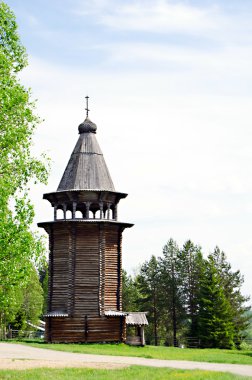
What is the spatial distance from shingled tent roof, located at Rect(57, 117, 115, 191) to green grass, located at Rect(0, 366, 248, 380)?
23.5 metres

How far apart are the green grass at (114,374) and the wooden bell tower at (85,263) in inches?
821

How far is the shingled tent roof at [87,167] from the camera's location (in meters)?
45.4

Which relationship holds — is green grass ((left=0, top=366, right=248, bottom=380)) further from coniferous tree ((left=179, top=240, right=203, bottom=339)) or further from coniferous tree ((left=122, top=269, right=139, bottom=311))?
coniferous tree ((left=122, top=269, right=139, bottom=311))

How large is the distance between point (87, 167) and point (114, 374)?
85.5 feet

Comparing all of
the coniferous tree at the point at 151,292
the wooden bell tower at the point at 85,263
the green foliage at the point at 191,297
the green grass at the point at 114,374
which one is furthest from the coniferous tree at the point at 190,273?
the green grass at the point at 114,374

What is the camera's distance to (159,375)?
2150 centimetres

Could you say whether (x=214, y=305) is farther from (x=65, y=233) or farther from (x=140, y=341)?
(x=65, y=233)

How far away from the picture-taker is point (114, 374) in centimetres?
2169

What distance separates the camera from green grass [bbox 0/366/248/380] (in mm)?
20703

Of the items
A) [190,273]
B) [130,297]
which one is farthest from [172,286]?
[130,297]

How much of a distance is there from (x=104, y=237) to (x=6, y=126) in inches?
884

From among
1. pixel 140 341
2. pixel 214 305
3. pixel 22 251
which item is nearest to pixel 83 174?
pixel 140 341

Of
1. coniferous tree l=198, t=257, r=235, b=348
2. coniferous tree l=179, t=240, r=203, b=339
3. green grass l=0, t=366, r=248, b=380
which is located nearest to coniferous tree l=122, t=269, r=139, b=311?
coniferous tree l=179, t=240, r=203, b=339

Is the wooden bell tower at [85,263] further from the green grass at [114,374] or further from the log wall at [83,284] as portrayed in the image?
the green grass at [114,374]
